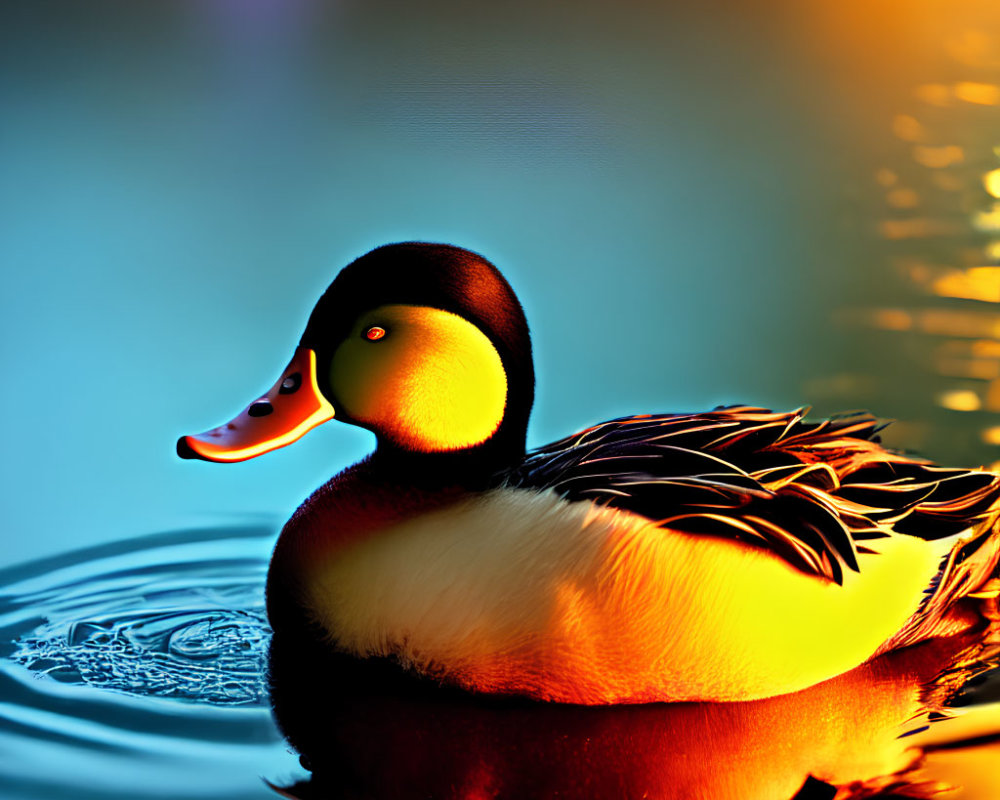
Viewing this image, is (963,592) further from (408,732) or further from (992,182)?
(992,182)

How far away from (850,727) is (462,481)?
635 millimetres

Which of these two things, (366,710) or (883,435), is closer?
(366,710)

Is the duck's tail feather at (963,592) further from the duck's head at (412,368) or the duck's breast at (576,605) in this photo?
the duck's head at (412,368)

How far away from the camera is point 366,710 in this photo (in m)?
1.99

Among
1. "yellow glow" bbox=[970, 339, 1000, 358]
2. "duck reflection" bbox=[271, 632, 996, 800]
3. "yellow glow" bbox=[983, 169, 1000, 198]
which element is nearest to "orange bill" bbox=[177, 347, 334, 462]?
"duck reflection" bbox=[271, 632, 996, 800]

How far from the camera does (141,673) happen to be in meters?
2.08

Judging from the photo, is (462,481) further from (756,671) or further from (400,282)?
(756,671)

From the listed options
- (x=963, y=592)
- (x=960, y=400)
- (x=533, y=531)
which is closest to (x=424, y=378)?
(x=533, y=531)

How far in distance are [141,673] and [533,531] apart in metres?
0.61

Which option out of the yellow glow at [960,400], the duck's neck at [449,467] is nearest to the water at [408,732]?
the duck's neck at [449,467]

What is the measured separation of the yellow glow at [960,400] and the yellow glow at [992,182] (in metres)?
1.12

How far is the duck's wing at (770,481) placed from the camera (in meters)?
2.00

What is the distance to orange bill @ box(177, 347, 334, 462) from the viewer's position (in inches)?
80.5

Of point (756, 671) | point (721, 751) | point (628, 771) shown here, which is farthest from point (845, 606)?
point (628, 771)
